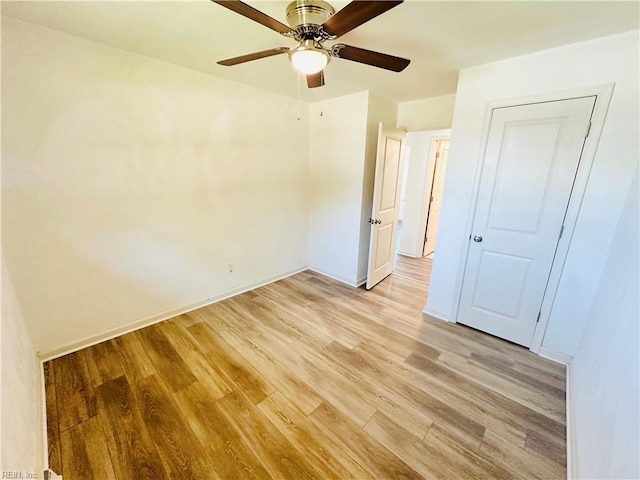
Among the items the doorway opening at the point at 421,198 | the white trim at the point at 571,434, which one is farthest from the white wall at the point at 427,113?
the white trim at the point at 571,434

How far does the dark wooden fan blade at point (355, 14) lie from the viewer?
97 centimetres

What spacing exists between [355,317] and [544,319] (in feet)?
5.31

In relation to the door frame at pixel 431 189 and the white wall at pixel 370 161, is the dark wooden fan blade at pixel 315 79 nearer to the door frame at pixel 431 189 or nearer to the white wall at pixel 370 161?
the white wall at pixel 370 161

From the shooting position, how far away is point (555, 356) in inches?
84.4

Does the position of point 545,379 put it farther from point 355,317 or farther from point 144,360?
point 144,360

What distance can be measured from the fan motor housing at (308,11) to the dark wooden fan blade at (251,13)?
5.4 inches

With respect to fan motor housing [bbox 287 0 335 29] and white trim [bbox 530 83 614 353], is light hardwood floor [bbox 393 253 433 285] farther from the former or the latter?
fan motor housing [bbox 287 0 335 29]

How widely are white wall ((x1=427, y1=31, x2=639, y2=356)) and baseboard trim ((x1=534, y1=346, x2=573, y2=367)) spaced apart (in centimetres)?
2

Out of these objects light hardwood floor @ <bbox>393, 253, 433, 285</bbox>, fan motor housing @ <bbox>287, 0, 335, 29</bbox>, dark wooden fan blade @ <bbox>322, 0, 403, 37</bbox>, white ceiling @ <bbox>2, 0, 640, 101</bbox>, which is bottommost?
light hardwood floor @ <bbox>393, 253, 433, 285</bbox>

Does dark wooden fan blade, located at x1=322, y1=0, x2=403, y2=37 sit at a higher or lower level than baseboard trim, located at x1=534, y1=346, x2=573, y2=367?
higher

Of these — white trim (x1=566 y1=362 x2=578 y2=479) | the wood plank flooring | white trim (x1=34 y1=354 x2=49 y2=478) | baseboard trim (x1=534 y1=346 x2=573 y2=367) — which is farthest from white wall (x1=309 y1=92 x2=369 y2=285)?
white trim (x1=34 y1=354 x2=49 y2=478)

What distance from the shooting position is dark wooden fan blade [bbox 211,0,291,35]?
101 cm

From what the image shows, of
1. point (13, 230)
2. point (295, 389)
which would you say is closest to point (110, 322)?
point (13, 230)

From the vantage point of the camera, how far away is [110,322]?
2.26 metres
